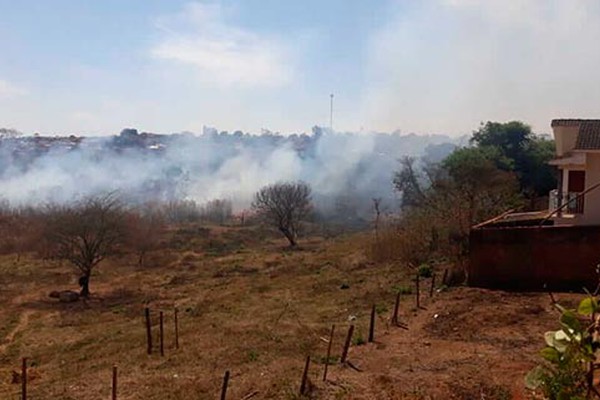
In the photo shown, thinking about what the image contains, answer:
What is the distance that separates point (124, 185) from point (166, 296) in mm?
41357

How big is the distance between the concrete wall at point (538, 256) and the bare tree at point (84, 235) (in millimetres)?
16314

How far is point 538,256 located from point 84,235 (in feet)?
61.6

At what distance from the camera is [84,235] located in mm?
28484

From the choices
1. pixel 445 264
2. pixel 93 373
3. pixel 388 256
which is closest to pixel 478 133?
pixel 388 256

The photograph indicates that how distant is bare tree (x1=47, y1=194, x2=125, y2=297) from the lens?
28.2 meters

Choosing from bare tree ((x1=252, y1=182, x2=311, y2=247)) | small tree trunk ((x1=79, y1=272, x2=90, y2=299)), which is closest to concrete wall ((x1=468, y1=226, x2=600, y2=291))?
small tree trunk ((x1=79, y1=272, x2=90, y2=299))

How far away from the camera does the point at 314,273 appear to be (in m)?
30.0

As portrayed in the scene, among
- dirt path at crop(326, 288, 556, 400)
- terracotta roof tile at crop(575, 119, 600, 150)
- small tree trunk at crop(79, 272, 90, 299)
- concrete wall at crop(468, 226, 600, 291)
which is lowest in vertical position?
small tree trunk at crop(79, 272, 90, 299)

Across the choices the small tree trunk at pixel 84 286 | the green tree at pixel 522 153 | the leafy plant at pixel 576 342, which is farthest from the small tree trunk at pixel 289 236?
the leafy plant at pixel 576 342

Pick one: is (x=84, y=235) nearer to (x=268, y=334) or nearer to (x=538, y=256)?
(x=268, y=334)

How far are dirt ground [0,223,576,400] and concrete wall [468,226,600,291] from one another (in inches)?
29.7

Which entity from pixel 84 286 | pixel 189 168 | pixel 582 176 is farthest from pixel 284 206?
pixel 189 168

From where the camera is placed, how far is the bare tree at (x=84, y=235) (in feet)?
92.5

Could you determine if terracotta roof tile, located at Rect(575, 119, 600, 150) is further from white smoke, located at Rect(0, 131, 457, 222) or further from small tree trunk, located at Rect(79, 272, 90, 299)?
white smoke, located at Rect(0, 131, 457, 222)
